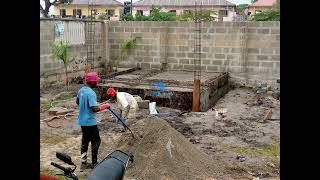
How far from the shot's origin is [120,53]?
15.4 metres

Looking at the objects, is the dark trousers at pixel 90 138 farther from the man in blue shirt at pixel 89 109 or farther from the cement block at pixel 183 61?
the cement block at pixel 183 61

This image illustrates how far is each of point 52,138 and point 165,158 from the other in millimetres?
2971

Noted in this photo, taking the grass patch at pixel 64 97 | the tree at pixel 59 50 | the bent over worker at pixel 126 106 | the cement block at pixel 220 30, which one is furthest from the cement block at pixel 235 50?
the bent over worker at pixel 126 106

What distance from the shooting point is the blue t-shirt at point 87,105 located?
600 cm

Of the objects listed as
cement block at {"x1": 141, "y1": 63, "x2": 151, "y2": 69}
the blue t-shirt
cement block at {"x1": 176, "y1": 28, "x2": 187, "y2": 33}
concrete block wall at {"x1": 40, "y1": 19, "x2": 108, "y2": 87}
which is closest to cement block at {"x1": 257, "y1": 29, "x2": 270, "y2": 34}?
cement block at {"x1": 176, "y1": 28, "x2": 187, "y2": 33}

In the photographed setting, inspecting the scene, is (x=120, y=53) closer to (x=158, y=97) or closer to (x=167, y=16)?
(x=158, y=97)

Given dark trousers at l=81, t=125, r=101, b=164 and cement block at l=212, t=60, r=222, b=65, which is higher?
cement block at l=212, t=60, r=222, b=65

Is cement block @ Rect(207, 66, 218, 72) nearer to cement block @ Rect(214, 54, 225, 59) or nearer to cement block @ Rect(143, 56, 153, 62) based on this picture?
cement block @ Rect(214, 54, 225, 59)

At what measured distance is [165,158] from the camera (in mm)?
6102

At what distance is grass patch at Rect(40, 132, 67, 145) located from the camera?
25.9ft

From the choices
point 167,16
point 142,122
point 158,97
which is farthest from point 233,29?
point 167,16

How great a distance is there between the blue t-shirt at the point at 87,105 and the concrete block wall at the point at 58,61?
6476 mm

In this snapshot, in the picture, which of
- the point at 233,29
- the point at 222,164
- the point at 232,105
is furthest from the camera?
the point at 233,29
